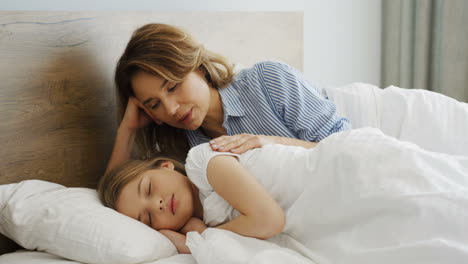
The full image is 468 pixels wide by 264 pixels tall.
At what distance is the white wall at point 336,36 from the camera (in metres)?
2.39

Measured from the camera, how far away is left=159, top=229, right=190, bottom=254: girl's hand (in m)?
1.23

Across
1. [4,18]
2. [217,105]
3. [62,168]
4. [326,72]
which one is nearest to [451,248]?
[217,105]

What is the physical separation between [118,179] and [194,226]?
0.22 m

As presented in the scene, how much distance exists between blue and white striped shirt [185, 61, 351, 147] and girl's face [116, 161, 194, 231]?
0.41 m

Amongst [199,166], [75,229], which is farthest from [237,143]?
[75,229]

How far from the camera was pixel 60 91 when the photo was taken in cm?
149

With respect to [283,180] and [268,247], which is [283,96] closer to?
[283,180]

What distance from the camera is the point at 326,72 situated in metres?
2.62

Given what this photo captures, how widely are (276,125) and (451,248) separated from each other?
798 millimetres

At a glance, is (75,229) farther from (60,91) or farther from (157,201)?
(60,91)

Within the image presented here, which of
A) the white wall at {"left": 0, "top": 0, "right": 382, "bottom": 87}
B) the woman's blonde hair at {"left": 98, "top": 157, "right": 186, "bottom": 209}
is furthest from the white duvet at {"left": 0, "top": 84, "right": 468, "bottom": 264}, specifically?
the white wall at {"left": 0, "top": 0, "right": 382, "bottom": 87}

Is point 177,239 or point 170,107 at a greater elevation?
point 170,107

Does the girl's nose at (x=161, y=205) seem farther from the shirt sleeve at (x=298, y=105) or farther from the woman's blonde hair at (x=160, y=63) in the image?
the shirt sleeve at (x=298, y=105)

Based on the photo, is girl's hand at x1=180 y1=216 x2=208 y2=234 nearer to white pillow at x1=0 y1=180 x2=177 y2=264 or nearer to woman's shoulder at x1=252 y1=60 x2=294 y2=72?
white pillow at x1=0 y1=180 x2=177 y2=264
